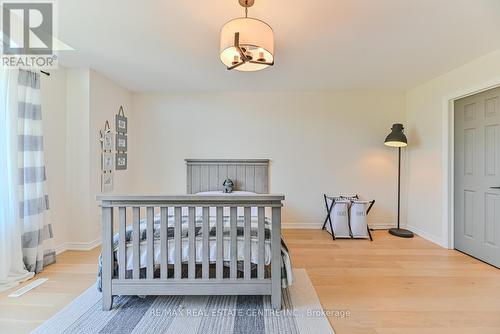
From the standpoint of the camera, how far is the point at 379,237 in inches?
150

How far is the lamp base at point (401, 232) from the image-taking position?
12.4 feet

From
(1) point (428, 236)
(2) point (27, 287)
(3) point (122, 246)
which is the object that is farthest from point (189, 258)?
(1) point (428, 236)

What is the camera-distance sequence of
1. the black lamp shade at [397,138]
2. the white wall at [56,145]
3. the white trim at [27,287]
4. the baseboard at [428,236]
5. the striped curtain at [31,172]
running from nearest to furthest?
the white trim at [27,287] < the striped curtain at [31,172] < the white wall at [56,145] < the baseboard at [428,236] < the black lamp shade at [397,138]

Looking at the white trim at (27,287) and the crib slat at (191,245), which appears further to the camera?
the white trim at (27,287)

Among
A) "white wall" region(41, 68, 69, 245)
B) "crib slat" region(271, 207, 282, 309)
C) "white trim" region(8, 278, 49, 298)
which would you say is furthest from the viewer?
"white wall" region(41, 68, 69, 245)

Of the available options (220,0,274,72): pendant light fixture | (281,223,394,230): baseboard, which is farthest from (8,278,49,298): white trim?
(281,223,394,230): baseboard

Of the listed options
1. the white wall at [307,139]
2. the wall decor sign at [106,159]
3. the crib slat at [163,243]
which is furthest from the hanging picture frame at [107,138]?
the crib slat at [163,243]

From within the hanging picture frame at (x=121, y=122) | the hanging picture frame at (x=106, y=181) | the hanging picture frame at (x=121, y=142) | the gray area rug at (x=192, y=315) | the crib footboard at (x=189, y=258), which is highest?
the hanging picture frame at (x=121, y=122)

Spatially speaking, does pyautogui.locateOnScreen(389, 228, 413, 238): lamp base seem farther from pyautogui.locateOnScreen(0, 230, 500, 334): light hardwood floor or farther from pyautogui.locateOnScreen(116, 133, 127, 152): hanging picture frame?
pyautogui.locateOnScreen(116, 133, 127, 152): hanging picture frame

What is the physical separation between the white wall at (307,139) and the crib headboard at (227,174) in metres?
0.13

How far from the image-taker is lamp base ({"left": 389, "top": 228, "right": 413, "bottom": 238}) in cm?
379

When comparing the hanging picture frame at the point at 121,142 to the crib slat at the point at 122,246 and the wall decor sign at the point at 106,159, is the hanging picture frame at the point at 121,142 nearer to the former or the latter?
the wall decor sign at the point at 106,159

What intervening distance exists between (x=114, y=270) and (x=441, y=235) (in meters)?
3.92

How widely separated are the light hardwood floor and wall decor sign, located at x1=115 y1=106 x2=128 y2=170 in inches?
53.3
